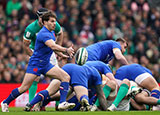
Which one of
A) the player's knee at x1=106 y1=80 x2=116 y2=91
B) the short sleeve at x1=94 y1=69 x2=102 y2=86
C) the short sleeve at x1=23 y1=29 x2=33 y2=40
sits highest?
the short sleeve at x1=23 y1=29 x2=33 y2=40

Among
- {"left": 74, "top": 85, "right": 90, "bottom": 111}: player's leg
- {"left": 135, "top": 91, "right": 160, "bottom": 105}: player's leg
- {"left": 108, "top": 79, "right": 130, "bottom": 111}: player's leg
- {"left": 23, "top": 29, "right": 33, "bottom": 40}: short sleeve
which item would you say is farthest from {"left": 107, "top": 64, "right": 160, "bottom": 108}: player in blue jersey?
{"left": 23, "top": 29, "right": 33, "bottom": 40}: short sleeve

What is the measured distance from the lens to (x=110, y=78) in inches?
365

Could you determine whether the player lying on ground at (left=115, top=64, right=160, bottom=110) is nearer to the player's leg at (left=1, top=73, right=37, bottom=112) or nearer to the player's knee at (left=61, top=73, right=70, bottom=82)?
the player's knee at (left=61, top=73, right=70, bottom=82)

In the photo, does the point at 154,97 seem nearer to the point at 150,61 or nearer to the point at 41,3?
the point at 150,61

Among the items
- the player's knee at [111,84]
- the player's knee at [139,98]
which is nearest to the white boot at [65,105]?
the player's knee at [111,84]

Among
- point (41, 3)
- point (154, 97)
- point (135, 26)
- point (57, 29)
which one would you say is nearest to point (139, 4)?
point (135, 26)

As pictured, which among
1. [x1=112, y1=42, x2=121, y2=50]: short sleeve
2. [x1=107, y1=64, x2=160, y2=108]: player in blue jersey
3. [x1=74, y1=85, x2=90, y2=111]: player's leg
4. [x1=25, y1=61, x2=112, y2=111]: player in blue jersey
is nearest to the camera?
[x1=74, y1=85, x2=90, y2=111]: player's leg

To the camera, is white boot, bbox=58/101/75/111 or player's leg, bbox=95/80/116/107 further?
player's leg, bbox=95/80/116/107

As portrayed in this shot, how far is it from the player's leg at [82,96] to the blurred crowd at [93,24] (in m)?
5.95

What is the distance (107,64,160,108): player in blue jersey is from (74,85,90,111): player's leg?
4.19 ft

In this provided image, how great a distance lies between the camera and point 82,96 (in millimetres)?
8758

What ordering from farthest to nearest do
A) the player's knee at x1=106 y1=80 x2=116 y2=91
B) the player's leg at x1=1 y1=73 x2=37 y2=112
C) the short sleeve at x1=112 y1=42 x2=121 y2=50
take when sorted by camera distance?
the short sleeve at x1=112 y1=42 x2=121 y2=50 < the player's knee at x1=106 y1=80 x2=116 y2=91 < the player's leg at x1=1 y1=73 x2=37 y2=112

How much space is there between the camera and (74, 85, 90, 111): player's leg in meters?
8.68

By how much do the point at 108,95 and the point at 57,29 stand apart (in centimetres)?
247
